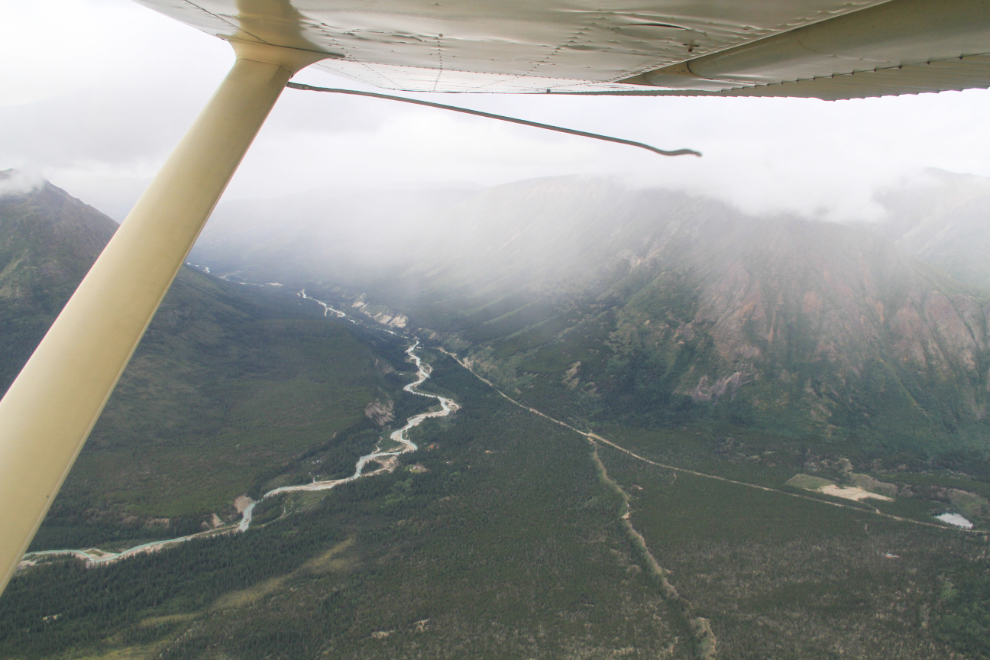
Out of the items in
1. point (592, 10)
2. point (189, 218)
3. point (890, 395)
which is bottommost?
point (189, 218)

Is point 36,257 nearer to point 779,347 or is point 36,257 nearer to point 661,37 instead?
point 661,37

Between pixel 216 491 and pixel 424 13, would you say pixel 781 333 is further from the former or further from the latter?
pixel 424 13

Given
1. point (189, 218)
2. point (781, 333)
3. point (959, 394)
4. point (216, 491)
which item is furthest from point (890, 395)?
point (189, 218)

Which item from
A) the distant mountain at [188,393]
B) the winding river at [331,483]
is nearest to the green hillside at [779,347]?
the winding river at [331,483]

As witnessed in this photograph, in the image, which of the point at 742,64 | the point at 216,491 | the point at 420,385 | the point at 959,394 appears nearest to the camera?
the point at 742,64

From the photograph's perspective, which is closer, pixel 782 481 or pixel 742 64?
pixel 742 64

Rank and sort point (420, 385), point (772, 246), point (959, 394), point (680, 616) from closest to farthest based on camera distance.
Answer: point (680, 616) → point (959, 394) → point (420, 385) → point (772, 246)

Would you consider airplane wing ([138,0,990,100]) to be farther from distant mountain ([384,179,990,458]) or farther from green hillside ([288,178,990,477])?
distant mountain ([384,179,990,458])

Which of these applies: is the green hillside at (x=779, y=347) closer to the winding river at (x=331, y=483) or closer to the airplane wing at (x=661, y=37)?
the winding river at (x=331, y=483)
